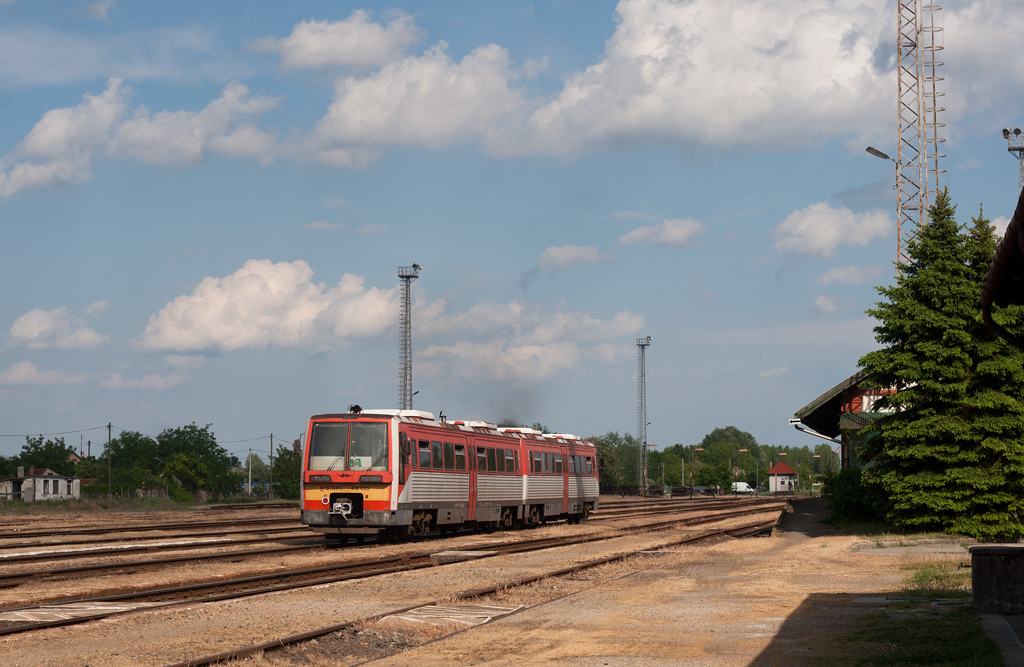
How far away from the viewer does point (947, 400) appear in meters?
25.5

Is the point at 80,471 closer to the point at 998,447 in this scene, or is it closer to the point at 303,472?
the point at 303,472

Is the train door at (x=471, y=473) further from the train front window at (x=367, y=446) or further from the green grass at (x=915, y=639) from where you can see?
the green grass at (x=915, y=639)

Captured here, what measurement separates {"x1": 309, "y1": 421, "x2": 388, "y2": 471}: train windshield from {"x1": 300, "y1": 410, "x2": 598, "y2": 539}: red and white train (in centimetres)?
2

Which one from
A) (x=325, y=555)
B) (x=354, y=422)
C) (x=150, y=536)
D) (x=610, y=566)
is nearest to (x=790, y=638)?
(x=610, y=566)

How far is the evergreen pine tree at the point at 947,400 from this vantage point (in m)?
25.1

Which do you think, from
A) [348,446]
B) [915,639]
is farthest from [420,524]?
[915,639]

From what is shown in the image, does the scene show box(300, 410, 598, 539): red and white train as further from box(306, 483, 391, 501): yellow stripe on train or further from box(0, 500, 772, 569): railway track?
box(0, 500, 772, 569): railway track

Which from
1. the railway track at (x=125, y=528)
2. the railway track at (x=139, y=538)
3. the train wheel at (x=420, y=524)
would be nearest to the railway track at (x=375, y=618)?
the train wheel at (x=420, y=524)

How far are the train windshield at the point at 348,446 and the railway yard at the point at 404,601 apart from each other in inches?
79.0

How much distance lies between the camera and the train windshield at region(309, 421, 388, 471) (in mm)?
24734

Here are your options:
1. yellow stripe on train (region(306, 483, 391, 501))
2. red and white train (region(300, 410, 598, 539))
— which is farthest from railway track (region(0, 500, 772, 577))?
red and white train (region(300, 410, 598, 539))

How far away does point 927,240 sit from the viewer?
26.9 metres

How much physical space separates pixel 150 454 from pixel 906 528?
117105 millimetres

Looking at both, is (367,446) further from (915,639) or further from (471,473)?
(915,639)
